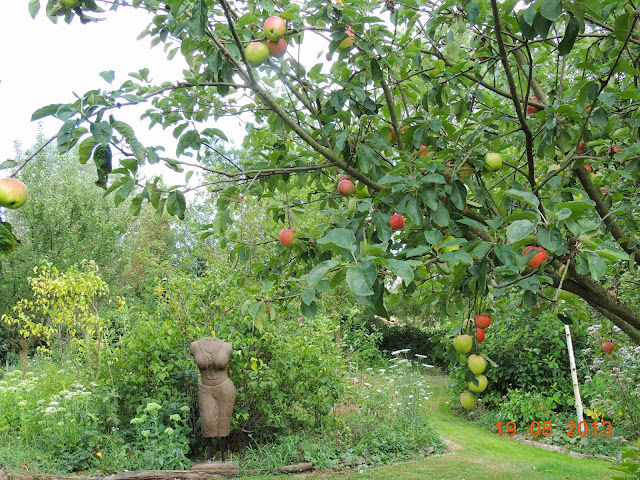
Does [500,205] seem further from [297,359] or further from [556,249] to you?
[297,359]

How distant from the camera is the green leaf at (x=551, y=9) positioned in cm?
132

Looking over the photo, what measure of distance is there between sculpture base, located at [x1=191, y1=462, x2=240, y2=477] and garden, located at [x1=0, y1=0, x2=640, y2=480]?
0.39ft

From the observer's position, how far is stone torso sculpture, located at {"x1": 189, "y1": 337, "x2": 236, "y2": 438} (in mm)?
4695

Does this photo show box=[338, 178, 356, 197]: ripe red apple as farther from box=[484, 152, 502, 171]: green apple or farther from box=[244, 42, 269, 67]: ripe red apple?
box=[244, 42, 269, 67]: ripe red apple

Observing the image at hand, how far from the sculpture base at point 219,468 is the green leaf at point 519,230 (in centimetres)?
406

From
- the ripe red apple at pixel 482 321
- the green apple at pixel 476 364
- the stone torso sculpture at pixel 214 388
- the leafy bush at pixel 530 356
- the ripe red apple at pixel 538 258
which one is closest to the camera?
the ripe red apple at pixel 538 258

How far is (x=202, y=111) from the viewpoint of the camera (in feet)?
7.82

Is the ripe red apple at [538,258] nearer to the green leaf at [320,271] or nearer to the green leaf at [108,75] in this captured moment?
the green leaf at [320,271]

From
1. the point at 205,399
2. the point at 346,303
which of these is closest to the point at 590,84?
the point at 205,399

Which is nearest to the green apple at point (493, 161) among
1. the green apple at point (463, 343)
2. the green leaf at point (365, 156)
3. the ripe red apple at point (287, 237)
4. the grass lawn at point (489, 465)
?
the green leaf at point (365, 156)

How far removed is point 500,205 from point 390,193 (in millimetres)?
676

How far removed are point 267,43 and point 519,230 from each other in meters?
1.06

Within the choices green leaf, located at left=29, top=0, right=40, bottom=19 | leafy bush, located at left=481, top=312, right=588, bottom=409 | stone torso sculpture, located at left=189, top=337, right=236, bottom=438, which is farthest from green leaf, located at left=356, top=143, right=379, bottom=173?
leafy bush, located at left=481, top=312, right=588, bottom=409

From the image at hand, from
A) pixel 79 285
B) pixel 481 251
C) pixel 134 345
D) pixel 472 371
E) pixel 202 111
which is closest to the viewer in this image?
pixel 481 251
